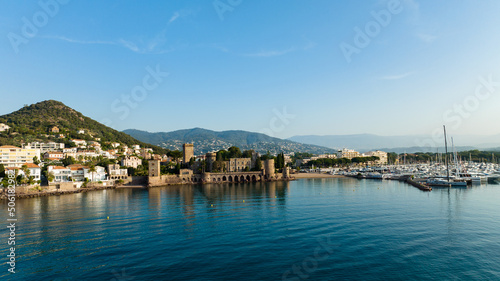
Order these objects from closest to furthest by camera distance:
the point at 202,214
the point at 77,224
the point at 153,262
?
the point at 153,262
the point at 77,224
the point at 202,214

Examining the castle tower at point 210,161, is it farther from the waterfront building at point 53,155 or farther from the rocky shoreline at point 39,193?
the waterfront building at point 53,155

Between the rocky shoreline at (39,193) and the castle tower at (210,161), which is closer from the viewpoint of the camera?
the rocky shoreline at (39,193)

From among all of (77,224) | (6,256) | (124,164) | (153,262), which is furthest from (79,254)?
(124,164)

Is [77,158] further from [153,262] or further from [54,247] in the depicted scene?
[153,262]

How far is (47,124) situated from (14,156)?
51.6 metres

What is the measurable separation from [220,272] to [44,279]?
8.30 metres

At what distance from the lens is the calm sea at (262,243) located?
13398 millimetres

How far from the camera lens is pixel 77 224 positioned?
Answer: 23453 mm

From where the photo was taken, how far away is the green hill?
87.4 metres

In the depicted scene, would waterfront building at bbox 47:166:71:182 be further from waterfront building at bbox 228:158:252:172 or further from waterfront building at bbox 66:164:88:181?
waterfront building at bbox 228:158:252:172

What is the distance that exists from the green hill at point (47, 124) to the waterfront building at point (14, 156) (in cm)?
2083

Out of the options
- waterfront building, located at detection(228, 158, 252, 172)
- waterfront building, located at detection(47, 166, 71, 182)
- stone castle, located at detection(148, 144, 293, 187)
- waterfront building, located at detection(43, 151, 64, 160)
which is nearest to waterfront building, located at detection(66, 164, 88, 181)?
waterfront building, located at detection(47, 166, 71, 182)

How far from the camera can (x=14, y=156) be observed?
6053 cm

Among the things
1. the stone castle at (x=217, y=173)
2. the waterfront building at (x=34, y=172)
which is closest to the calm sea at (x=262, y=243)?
the waterfront building at (x=34, y=172)
